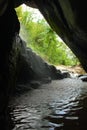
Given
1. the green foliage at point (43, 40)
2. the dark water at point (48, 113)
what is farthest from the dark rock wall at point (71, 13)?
the green foliage at point (43, 40)

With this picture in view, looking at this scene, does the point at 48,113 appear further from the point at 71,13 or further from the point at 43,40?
the point at 43,40

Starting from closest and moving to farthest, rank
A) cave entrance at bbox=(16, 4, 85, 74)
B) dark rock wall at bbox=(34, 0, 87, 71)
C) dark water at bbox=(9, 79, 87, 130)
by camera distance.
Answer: dark water at bbox=(9, 79, 87, 130) → dark rock wall at bbox=(34, 0, 87, 71) → cave entrance at bbox=(16, 4, 85, 74)

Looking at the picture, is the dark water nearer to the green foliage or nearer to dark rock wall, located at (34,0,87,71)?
dark rock wall, located at (34,0,87,71)

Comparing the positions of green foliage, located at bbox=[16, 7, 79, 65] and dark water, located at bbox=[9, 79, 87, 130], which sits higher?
green foliage, located at bbox=[16, 7, 79, 65]

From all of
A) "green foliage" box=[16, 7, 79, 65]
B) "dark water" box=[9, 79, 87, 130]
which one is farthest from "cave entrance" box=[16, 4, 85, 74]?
"dark water" box=[9, 79, 87, 130]

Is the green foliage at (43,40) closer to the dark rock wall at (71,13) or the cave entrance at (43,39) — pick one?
the cave entrance at (43,39)

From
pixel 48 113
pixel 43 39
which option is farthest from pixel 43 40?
pixel 48 113

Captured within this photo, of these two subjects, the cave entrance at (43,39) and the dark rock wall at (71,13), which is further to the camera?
the cave entrance at (43,39)

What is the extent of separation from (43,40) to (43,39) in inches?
14.9

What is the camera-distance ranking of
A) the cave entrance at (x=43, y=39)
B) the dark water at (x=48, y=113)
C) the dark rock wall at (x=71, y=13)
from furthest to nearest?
the cave entrance at (x=43, y=39)
the dark rock wall at (x=71, y=13)
the dark water at (x=48, y=113)

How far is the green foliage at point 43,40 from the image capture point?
74.2 ft

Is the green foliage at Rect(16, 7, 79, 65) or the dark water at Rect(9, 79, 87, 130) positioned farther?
the green foliage at Rect(16, 7, 79, 65)

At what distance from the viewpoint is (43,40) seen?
78.0ft

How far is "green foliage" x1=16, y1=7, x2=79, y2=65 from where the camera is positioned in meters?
22.6
